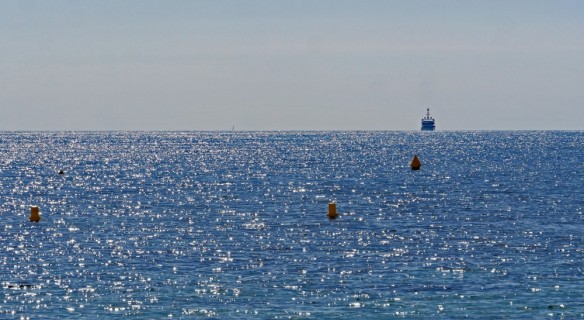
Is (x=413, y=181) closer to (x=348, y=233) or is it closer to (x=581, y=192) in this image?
(x=581, y=192)

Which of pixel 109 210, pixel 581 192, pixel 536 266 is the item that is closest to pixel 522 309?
pixel 536 266

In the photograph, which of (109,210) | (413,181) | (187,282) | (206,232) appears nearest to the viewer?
(187,282)

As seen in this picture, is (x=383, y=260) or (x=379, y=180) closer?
(x=383, y=260)

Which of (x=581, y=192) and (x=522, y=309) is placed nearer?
(x=522, y=309)

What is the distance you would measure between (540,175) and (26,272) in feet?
319

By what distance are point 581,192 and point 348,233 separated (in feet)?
143

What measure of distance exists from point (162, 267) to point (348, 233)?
61.5 ft

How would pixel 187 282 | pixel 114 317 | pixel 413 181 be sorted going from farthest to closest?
pixel 413 181 < pixel 187 282 < pixel 114 317

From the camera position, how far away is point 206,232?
2717 inches

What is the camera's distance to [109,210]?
3457 inches

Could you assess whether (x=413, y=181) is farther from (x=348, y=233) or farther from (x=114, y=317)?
(x=114, y=317)

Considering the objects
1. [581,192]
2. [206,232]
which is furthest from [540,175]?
[206,232]

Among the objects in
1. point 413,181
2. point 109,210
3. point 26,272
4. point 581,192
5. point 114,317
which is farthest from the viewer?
point 413,181

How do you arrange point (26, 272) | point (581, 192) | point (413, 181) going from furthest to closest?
1. point (413, 181)
2. point (581, 192)
3. point (26, 272)
